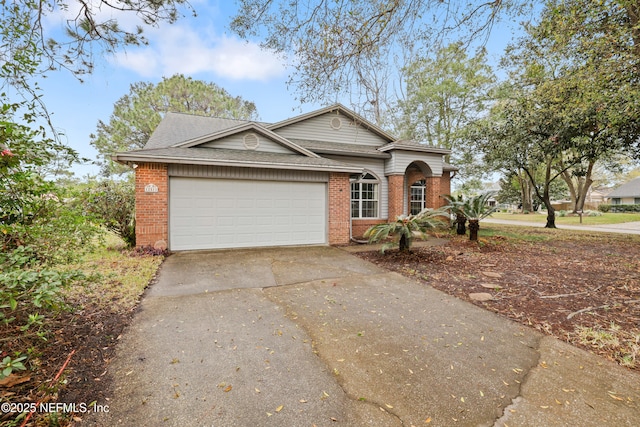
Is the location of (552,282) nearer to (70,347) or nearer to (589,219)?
(70,347)

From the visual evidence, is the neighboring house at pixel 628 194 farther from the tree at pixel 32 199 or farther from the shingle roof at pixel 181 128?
the tree at pixel 32 199

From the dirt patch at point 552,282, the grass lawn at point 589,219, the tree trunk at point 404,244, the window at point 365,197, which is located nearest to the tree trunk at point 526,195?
the grass lawn at point 589,219

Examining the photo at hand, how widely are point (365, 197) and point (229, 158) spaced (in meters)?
5.98

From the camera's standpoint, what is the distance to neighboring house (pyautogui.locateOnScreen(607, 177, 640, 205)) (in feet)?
131

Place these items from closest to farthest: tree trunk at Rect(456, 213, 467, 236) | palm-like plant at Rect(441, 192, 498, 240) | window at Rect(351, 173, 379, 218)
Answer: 1. palm-like plant at Rect(441, 192, 498, 240)
2. tree trunk at Rect(456, 213, 467, 236)
3. window at Rect(351, 173, 379, 218)

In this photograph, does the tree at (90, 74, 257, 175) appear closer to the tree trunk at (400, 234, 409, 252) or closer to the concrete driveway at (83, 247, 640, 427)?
the tree trunk at (400, 234, 409, 252)

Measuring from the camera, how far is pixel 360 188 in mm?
11453

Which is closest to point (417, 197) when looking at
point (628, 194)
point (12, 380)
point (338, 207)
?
point (338, 207)

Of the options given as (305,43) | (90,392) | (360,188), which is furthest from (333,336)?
(360,188)

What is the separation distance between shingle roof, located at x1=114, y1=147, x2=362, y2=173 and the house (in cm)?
3

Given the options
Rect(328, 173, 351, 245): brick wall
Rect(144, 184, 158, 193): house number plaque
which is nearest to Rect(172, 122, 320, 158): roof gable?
Rect(328, 173, 351, 245): brick wall

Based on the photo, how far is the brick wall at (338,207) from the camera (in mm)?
9031

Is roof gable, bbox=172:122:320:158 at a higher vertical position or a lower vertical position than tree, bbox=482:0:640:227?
lower

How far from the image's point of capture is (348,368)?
255cm
